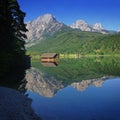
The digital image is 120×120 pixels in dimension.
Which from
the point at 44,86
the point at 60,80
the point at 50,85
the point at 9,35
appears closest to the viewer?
the point at 44,86

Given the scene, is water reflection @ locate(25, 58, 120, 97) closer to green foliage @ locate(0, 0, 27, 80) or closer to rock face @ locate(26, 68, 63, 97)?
rock face @ locate(26, 68, 63, 97)

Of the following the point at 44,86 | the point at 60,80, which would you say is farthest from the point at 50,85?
the point at 60,80

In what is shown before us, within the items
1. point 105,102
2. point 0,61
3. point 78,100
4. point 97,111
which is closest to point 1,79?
point 0,61

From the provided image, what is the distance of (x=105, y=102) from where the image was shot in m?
31.4

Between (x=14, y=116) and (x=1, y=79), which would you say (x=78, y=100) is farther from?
(x=1, y=79)

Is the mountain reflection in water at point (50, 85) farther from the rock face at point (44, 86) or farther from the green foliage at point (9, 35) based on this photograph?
the green foliage at point (9, 35)

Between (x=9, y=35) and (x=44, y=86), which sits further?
(x=9, y=35)

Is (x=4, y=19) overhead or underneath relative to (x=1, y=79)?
overhead

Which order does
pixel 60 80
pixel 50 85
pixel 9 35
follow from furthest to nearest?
pixel 60 80 → pixel 9 35 → pixel 50 85

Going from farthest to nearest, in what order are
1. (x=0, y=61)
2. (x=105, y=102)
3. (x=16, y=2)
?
(x=16, y=2)
(x=0, y=61)
(x=105, y=102)

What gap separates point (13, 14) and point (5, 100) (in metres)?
44.1

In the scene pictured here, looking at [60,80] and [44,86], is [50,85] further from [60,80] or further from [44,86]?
[60,80]

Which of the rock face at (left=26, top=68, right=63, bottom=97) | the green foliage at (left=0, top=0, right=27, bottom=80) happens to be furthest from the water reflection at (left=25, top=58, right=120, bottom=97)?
the green foliage at (left=0, top=0, right=27, bottom=80)

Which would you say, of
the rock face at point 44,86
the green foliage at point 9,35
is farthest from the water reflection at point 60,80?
the green foliage at point 9,35
